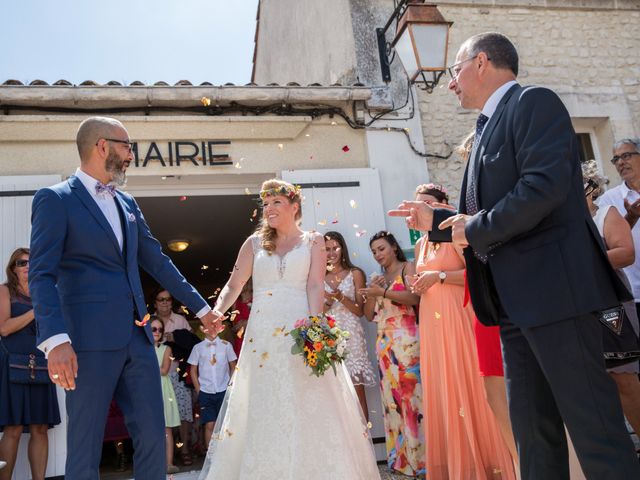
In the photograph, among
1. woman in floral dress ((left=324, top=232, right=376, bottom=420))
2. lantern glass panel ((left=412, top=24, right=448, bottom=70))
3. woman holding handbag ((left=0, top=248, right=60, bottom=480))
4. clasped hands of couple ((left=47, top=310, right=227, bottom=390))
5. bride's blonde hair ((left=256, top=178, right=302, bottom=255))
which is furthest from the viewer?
lantern glass panel ((left=412, top=24, right=448, bottom=70))

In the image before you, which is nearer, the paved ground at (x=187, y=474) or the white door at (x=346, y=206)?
the paved ground at (x=187, y=474)

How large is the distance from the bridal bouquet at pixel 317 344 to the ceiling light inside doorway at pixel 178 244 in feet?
26.3

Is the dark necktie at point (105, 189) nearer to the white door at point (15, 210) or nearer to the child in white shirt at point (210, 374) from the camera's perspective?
the white door at point (15, 210)

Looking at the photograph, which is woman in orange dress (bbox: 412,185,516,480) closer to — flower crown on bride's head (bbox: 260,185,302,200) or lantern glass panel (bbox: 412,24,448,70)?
flower crown on bride's head (bbox: 260,185,302,200)

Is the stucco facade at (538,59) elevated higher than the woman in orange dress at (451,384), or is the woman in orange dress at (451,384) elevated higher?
the stucco facade at (538,59)

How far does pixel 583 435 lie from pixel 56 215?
8.93ft

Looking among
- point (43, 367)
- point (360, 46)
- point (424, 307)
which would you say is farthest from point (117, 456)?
point (360, 46)

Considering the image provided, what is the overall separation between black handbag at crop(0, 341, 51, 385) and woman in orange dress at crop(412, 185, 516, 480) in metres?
3.32

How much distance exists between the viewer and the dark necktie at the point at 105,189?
12.0 feet

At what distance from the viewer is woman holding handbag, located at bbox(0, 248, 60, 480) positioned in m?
5.45

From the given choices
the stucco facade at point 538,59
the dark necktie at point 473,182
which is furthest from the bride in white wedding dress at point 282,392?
the stucco facade at point 538,59

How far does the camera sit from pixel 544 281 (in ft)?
8.33

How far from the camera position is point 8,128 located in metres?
6.63

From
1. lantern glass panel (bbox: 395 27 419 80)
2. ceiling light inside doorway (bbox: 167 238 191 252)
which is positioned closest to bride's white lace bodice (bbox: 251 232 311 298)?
lantern glass panel (bbox: 395 27 419 80)
